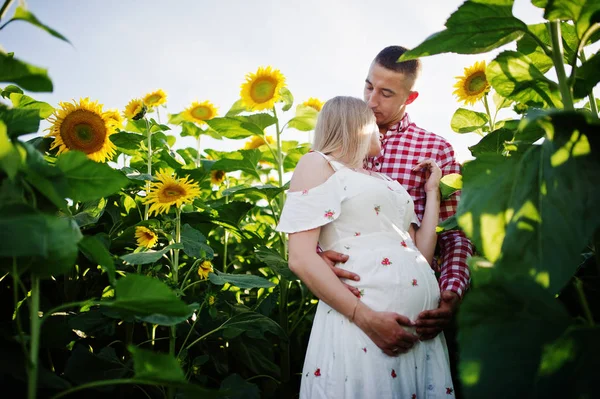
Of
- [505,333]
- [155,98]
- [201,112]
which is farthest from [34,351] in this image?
[201,112]

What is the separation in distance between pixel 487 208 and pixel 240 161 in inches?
68.1

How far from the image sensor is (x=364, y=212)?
154cm

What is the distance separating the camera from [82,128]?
6.03 feet

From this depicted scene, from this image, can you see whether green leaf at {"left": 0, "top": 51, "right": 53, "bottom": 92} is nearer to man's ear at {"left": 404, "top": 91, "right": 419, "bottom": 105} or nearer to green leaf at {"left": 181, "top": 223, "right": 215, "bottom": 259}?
green leaf at {"left": 181, "top": 223, "right": 215, "bottom": 259}

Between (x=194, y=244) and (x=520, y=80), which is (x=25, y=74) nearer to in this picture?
(x=520, y=80)

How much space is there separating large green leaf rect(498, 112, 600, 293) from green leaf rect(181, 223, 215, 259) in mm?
1156

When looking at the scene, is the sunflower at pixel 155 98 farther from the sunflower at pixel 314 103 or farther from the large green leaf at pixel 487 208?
the large green leaf at pixel 487 208

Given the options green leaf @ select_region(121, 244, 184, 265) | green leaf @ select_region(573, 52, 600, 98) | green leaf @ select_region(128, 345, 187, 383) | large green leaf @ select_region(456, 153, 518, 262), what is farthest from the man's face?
green leaf @ select_region(128, 345, 187, 383)

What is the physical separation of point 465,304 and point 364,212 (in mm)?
964

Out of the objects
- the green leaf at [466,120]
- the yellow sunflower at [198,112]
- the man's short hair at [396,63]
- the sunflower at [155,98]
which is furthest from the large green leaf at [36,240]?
the yellow sunflower at [198,112]

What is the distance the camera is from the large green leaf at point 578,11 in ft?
2.56

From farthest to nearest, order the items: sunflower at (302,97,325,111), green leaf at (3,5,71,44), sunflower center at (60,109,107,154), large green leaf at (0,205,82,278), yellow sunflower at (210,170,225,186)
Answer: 1. sunflower at (302,97,325,111)
2. yellow sunflower at (210,170,225,186)
3. sunflower center at (60,109,107,154)
4. green leaf at (3,5,71,44)
5. large green leaf at (0,205,82,278)

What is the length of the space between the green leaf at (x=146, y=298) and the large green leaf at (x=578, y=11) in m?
0.82

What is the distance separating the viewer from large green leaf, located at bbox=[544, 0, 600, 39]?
2.56 feet
